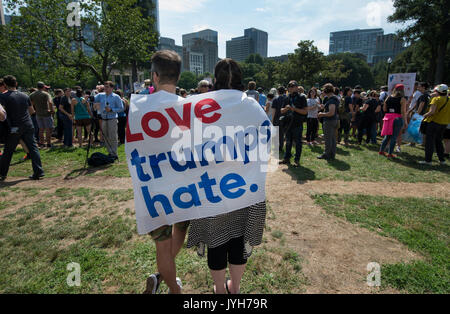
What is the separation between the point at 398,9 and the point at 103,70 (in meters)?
39.2

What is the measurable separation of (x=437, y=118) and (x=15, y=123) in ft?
35.7

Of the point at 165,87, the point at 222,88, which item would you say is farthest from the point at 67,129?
the point at 222,88

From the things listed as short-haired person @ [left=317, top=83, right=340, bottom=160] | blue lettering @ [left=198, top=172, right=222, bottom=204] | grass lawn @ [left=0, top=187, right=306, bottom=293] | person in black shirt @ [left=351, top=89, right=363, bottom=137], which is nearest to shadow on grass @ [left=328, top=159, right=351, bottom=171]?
short-haired person @ [left=317, top=83, right=340, bottom=160]

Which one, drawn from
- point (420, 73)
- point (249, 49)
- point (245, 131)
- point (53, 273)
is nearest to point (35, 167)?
point (53, 273)

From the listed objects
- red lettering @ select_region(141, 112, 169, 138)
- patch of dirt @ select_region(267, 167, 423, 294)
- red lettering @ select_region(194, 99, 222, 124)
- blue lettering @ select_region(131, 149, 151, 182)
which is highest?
red lettering @ select_region(194, 99, 222, 124)

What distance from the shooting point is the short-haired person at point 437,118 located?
683cm

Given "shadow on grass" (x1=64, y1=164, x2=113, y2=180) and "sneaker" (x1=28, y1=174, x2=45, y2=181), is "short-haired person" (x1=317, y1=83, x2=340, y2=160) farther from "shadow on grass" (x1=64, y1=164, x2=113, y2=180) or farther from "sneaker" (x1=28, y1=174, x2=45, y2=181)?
"sneaker" (x1=28, y1=174, x2=45, y2=181)

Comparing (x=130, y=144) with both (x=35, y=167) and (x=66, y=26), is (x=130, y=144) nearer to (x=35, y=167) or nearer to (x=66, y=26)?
(x=35, y=167)

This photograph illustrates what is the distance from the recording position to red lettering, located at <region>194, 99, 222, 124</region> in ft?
6.30

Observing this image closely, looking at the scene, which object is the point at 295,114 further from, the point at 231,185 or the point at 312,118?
the point at 231,185

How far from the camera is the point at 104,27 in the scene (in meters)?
16.9

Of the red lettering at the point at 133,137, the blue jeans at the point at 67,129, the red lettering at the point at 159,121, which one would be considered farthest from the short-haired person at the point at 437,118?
the blue jeans at the point at 67,129

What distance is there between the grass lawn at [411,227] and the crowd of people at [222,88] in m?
1.83

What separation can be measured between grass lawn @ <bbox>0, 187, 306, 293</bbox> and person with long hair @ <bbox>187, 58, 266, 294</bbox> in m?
0.64
